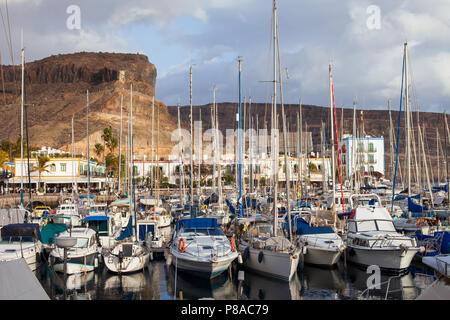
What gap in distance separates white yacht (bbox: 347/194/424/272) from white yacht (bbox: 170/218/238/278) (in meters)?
6.60

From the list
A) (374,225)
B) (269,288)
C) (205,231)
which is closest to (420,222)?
(374,225)

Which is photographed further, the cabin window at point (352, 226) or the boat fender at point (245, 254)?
the cabin window at point (352, 226)

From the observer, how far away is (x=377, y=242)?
→ 23.3 meters

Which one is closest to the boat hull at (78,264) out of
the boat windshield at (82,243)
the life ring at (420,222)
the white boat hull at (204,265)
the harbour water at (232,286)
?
the harbour water at (232,286)

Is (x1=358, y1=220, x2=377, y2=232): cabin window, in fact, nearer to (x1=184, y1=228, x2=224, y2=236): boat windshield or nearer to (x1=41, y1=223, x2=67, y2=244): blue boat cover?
(x1=184, y1=228, x2=224, y2=236): boat windshield

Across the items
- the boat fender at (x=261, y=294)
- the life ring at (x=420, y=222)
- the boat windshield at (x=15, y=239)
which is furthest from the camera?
the life ring at (x=420, y=222)

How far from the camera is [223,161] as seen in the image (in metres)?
99.4

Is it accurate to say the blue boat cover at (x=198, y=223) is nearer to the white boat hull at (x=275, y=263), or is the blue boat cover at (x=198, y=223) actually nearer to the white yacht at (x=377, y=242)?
the white boat hull at (x=275, y=263)

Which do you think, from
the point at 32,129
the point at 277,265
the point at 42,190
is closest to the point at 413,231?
the point at 277,265

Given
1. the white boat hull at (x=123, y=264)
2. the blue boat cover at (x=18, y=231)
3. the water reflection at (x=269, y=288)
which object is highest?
the blue boat cover at (x=18, y=231)

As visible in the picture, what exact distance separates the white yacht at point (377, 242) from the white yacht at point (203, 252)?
6.60 m

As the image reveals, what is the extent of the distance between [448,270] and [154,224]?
20.5 m

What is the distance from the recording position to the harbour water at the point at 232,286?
19.8 meters
